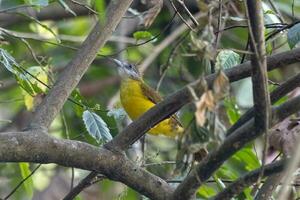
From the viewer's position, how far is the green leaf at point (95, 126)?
346cm

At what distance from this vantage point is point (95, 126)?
347cm

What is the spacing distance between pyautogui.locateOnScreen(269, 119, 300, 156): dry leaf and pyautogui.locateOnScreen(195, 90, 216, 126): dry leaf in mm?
1099

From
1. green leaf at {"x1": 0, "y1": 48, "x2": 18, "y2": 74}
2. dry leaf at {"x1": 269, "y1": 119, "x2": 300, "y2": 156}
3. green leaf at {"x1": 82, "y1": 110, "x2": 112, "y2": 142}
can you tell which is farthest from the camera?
green leaf at {"x1": 82, "y1": 110, "x2": 112, "y2": 142}

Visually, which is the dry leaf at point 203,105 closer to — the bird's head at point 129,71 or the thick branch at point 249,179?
the thick branch at point 249,179

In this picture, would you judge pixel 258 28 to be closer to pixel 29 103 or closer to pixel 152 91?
pixel 29 103

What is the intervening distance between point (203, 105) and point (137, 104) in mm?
3086

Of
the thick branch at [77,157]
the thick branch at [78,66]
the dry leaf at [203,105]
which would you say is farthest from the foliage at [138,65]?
the thick branch at [77,157]

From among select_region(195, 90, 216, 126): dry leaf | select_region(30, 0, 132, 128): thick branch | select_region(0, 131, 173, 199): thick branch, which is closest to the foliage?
select_region(195, 90, 216, 126): dry leaf

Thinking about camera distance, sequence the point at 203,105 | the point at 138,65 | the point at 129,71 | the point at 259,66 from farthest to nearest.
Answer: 1. the point at 129,71
2. the point at 138,65
3. the point at 259,66
4. the point at 203,105

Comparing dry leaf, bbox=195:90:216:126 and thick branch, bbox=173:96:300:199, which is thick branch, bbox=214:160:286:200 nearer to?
thick branch, bbox=173:96:300:199

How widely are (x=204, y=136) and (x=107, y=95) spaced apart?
14.5 ft

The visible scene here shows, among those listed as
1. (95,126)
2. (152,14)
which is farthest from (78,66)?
(152,14)

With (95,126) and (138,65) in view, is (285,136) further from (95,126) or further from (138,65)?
(138,65)

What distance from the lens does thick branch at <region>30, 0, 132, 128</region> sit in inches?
130
